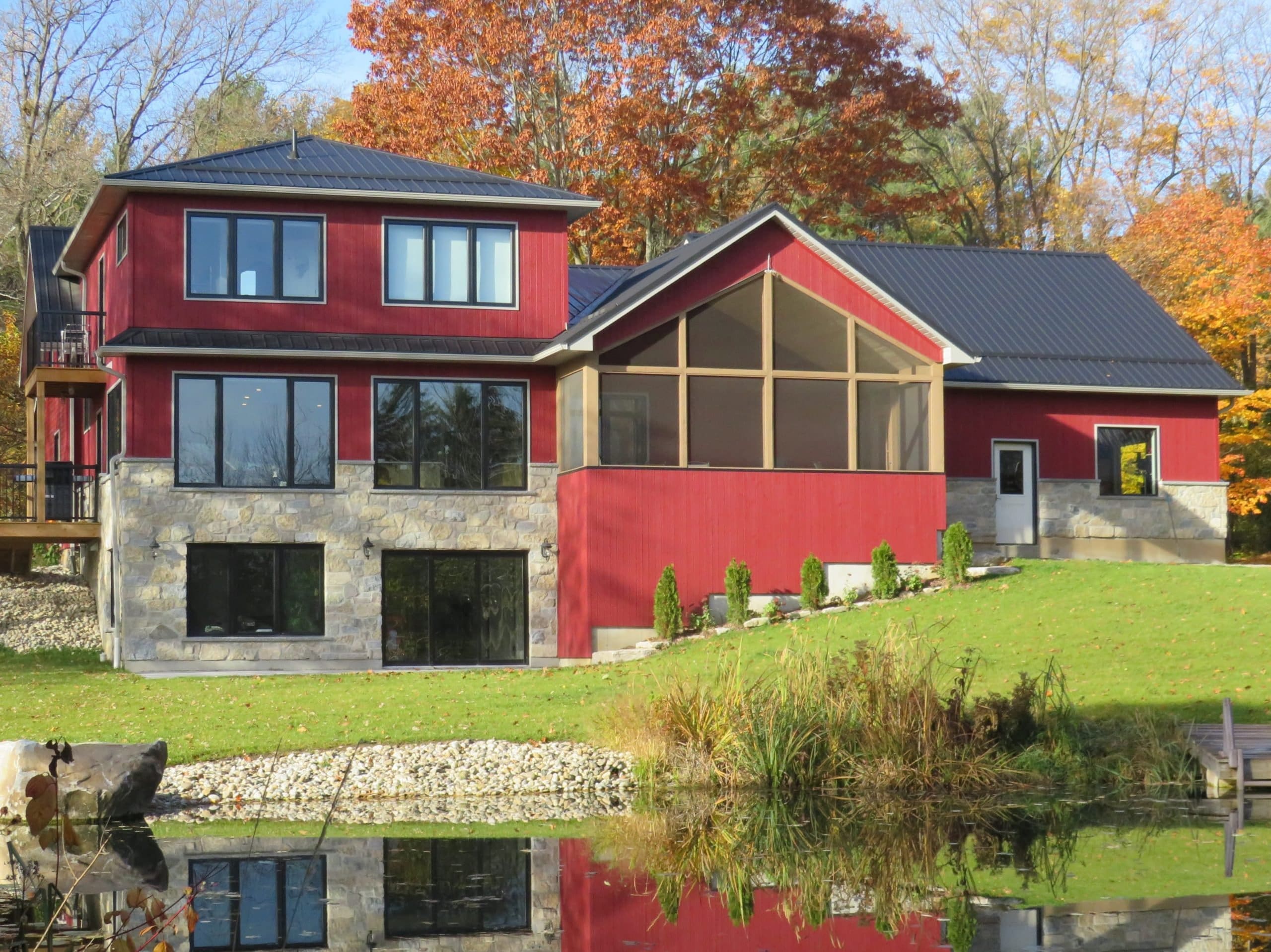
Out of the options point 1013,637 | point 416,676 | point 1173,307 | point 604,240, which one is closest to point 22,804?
point 416,676

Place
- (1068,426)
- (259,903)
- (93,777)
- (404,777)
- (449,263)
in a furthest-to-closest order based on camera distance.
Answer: (1068,426), (449,263), (404,777), (93,777), (259,903)

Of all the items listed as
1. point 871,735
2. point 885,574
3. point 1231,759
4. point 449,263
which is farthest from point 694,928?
point 449,263

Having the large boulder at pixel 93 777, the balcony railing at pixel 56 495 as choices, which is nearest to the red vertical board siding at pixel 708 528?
the balcony railing at pixel 56 495

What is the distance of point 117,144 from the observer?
45.7m

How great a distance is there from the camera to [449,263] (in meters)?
26.1

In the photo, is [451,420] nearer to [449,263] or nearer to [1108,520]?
[449,263]

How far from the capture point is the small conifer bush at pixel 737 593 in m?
24.6

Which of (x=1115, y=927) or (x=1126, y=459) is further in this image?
(x=1126, y=459)

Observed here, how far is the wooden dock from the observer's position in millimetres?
14633

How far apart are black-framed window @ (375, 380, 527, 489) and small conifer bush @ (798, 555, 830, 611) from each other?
16.4 feet

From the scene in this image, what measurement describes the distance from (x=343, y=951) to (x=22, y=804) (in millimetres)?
5555

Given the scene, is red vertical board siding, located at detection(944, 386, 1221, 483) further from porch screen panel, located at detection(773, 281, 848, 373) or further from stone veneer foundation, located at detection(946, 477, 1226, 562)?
porch screen panel, located at detection(773, 281, 848, 373)

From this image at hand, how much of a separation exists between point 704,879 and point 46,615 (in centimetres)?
2150

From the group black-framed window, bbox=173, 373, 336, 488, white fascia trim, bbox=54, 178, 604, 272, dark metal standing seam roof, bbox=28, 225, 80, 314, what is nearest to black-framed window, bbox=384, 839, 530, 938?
black-framed window, bbox=173, 373, 336, 488
